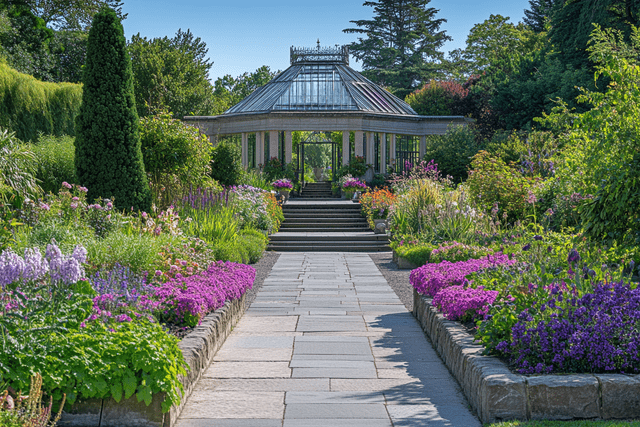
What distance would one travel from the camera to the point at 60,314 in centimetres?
390

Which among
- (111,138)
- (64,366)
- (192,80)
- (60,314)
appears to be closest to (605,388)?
(64,366)

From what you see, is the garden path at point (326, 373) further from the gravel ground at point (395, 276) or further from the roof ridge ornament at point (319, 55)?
the roof ridge ornament at point (319, 55)

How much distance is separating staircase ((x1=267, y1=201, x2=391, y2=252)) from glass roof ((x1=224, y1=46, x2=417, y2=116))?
8.20 metres

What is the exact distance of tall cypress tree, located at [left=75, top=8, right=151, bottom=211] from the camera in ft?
35.8

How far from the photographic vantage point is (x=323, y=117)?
26188mm

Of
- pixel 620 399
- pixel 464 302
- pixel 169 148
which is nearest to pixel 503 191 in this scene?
pixel 169 148

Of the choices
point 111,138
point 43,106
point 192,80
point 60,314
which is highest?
point 192,80

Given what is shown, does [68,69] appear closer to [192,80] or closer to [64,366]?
[192,80]

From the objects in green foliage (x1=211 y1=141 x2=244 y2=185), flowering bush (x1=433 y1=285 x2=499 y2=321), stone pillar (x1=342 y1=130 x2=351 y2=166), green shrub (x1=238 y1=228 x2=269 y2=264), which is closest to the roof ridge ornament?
stone pillar (x1=342 y1=130 x2=351 y2=166)

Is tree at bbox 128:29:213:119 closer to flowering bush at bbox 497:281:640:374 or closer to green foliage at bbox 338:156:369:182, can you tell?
green foliage at bbox 338:156:369:182

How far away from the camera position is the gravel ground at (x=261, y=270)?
26.5 feet

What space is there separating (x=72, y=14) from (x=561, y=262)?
31009mm

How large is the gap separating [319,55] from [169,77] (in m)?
9.04

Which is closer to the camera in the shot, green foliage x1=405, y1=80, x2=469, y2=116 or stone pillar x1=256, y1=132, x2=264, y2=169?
stone pillar x1=256, y1=132, x2=264, y2=169
